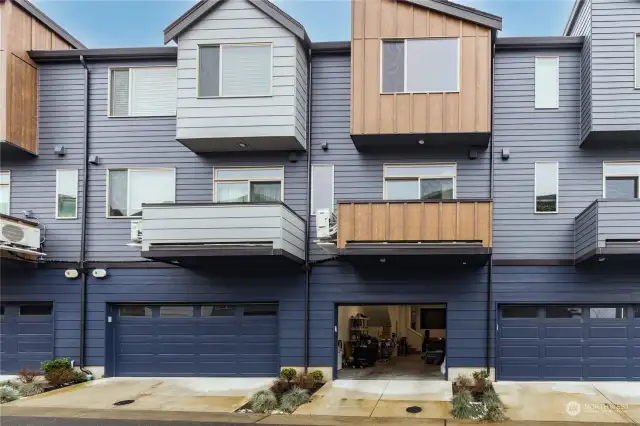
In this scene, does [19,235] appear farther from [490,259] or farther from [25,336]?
[490,259]

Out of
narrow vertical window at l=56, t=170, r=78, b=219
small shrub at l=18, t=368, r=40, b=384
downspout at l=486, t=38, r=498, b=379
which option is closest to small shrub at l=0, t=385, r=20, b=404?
small shrub at l=18, t=368, r=40, b=384

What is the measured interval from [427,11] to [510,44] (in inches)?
78.6

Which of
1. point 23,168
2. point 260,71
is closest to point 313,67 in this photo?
point 260,71

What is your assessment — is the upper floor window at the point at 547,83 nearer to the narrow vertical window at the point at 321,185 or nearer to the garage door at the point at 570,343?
the garage door at the point at 570,343

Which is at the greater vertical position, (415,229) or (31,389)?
(415,229)

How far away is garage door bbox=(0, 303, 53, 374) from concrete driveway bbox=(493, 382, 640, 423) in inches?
394

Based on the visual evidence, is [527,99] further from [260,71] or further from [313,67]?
[260,71]

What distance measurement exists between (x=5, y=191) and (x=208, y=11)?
6.42m

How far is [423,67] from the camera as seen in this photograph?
12156 millimetres

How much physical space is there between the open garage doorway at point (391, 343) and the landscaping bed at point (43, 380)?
18.9 ft

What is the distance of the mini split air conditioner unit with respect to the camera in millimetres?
12250

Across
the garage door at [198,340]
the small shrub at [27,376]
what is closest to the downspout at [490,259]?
the garage door at [198,340]

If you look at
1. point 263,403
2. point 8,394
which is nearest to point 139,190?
point 8,394

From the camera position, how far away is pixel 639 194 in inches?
483
